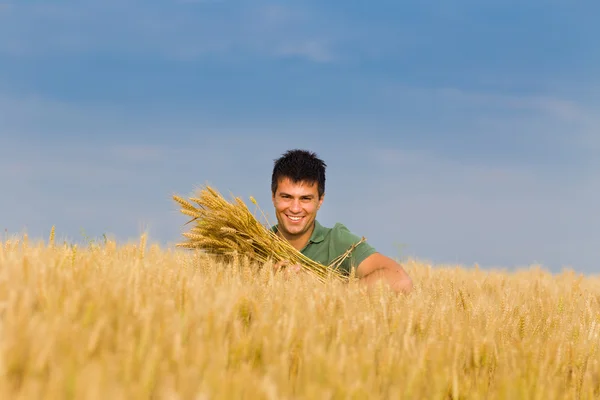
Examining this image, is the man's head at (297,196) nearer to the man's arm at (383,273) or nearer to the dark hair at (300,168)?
the dark hair at (300,168)

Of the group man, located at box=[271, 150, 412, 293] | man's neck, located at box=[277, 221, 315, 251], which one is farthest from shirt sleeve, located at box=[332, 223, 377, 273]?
man's neck, located at box=[277, 221, 315, 251]

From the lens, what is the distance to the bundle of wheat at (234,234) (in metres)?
4.30

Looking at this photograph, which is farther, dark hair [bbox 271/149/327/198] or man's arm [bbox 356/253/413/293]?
dark hair [bbox 271/149/327/198]

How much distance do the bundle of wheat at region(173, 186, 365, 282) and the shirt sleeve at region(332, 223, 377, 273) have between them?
0.33 m

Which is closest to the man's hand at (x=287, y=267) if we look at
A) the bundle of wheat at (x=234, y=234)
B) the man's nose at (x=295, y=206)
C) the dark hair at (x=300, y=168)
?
the bundle of wheat at (x=234, y=234)

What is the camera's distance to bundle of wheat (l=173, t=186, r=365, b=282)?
430 cm

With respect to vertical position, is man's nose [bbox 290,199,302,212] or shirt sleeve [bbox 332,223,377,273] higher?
man's nose [bbox 290,199,302,212]

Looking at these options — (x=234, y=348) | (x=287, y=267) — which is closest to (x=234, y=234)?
(x=287, y=267)

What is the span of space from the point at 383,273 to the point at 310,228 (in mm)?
787

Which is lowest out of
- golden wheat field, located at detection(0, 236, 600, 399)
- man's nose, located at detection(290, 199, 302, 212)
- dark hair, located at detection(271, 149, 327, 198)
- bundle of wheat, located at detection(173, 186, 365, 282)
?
golden wheat field, located at detection(0, 236, 600, 399)

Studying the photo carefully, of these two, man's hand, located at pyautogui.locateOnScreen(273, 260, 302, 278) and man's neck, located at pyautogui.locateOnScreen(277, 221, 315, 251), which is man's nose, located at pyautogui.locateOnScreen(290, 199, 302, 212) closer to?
man's neck, located at pyautogui.locateOnScreen(277, 221, 315, 251)

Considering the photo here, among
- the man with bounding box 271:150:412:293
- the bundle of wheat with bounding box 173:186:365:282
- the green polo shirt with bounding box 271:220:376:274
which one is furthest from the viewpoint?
the green polo shirt with bounding box 271:220:376:274

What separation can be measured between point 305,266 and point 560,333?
1.86m

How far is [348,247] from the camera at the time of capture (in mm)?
4871
